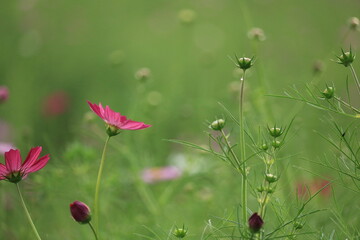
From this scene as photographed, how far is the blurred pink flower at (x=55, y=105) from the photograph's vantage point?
208 cm

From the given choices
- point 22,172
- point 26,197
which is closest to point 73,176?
point 26,197

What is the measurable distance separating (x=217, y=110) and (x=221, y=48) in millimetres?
1222

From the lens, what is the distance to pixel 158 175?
53.3 inches

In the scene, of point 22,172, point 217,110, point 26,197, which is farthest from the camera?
point 217,110

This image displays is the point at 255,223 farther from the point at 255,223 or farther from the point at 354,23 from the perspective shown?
the point at 354,23

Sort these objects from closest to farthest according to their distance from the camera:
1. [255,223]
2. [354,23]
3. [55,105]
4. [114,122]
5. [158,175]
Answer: [255,223] < [114,122] < [354,23] < [158,175] < [55,105]

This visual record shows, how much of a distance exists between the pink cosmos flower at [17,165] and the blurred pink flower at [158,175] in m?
0.69

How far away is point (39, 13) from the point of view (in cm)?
299

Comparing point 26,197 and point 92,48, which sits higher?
point 26,197

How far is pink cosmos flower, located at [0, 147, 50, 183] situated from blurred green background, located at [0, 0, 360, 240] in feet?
0.93

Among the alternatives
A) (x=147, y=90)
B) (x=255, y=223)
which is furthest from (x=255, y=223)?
(x=147, y=90)

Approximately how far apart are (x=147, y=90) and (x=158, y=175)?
811 mm

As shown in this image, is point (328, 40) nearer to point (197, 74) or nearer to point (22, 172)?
point (197, 74)

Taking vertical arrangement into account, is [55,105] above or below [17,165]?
below
